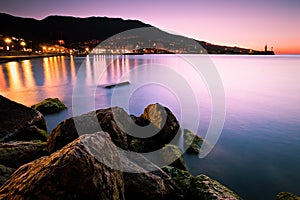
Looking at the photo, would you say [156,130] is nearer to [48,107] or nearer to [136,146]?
[136,146]

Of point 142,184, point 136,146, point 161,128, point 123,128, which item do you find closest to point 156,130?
point 161,128

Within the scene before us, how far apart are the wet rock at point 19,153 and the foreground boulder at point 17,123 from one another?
1299 mm

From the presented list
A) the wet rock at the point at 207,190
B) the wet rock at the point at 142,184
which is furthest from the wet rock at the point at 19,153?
the wet rock at the point at 207,190

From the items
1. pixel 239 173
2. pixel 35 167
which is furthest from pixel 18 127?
pixel 239 173

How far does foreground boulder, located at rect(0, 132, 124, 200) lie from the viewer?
207 centimetres

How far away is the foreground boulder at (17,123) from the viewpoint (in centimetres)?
554

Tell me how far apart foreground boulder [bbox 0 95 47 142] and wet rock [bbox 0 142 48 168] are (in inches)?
51.1

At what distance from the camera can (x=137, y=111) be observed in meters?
12.6

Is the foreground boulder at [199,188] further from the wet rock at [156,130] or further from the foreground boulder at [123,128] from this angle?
the wet rock at [156,130]

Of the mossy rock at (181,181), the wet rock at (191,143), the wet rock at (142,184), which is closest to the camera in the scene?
the wet rock at (142,184)

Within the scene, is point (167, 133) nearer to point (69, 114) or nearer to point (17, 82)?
point (69, 114)

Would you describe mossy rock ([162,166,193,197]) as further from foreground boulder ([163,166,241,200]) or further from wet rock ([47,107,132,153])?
wet rock ([47,107,132,153])

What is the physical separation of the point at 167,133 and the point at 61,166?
4.80 metres

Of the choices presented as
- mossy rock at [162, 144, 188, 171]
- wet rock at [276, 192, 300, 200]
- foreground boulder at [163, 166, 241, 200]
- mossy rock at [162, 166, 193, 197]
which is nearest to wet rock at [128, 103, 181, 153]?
mossy rock at [162, 144, 188, 171]
